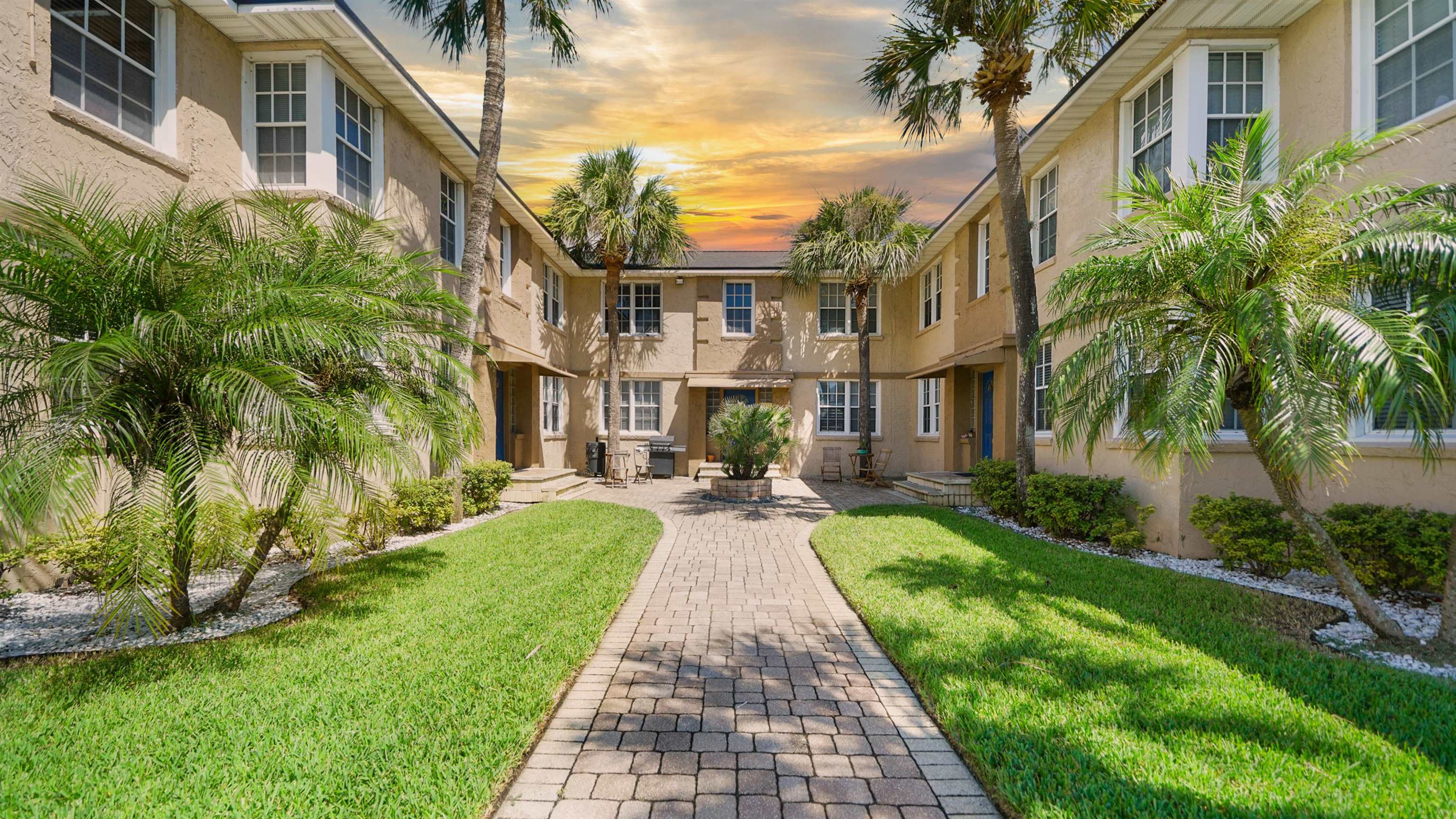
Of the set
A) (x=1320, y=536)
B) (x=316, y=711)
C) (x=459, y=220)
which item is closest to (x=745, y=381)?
(x=459, y=220)

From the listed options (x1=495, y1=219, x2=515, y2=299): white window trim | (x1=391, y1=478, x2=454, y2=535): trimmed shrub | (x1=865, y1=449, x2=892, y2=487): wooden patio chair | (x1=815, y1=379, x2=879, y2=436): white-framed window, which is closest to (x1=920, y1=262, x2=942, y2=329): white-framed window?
(x1=815, y1=379, x2=879, y2=436): white-framed window

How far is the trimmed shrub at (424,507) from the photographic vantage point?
29.9 feet

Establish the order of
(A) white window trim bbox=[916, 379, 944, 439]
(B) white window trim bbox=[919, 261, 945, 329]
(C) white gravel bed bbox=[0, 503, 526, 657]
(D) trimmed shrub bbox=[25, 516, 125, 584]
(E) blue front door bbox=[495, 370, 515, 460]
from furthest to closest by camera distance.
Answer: (A) white window trim bbox=[916, 379, 944, 439], (B) white window trim bbox=[919, 261, 945, 329], (E) blue front door bbox=[495, 370, 515, 460], (D) trimmed shrub bbox=[25, 516, 125, 584], (C) white gravel bed bbox=[0, 503, 526, 657]

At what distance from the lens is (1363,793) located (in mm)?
2734

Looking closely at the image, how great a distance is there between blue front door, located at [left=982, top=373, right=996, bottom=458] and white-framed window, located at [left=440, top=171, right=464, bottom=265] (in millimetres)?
11861

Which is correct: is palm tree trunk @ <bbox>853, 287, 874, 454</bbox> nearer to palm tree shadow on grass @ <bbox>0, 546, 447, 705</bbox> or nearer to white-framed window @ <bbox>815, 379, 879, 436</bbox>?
white-framed window @ <bbox>815, 379, 879, 436</bbox>

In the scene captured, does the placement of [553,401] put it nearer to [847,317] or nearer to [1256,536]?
[847,317]

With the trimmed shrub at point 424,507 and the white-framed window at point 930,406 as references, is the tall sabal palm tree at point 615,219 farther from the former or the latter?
the white-framed window at point 930,406

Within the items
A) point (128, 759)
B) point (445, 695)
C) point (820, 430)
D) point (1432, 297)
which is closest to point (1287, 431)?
point (1432, 297)

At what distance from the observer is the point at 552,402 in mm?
18234

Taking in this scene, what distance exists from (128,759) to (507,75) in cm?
1038

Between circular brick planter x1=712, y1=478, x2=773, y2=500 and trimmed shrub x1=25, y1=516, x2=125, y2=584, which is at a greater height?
trimmed shrub x1=25, y1=516, x2=125, y2=584

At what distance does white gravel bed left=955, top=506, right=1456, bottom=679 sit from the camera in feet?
14.9

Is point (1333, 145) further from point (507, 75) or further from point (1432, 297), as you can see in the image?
point (507, 75)
